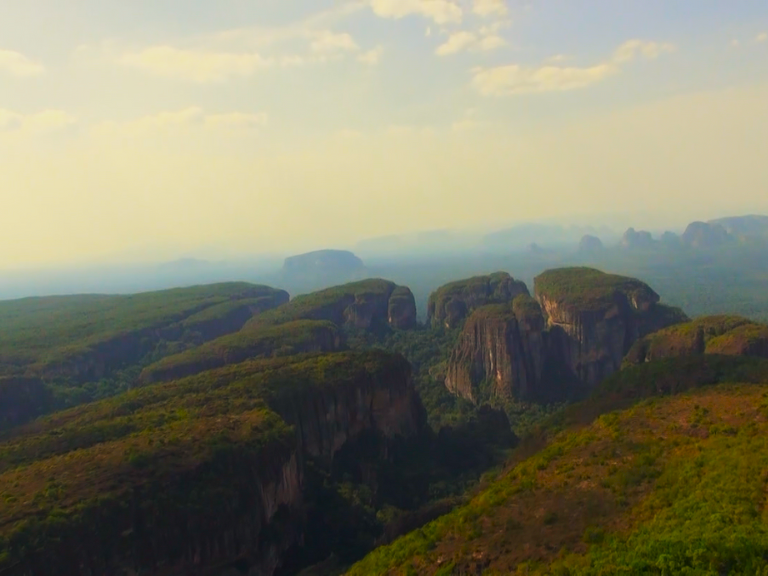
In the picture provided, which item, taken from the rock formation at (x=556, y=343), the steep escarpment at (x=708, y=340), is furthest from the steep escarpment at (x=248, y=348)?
the steep escarpment at (x=708, y=340)

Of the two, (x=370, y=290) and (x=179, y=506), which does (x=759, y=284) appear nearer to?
(x=370, y=290)

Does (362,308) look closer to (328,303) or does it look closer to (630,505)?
(328,303)

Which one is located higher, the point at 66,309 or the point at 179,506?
the point at 66,309

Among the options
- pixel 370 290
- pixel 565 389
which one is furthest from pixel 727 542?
pixel 370 290

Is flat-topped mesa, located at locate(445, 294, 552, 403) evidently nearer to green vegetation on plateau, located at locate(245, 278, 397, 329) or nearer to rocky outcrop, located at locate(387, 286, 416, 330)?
rocky outcrop, located at locate(387, 286, 416, 330)

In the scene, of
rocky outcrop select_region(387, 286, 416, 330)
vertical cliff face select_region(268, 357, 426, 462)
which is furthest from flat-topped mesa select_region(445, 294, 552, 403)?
rocky outcrop select_region(387, 286, 416, 330)
